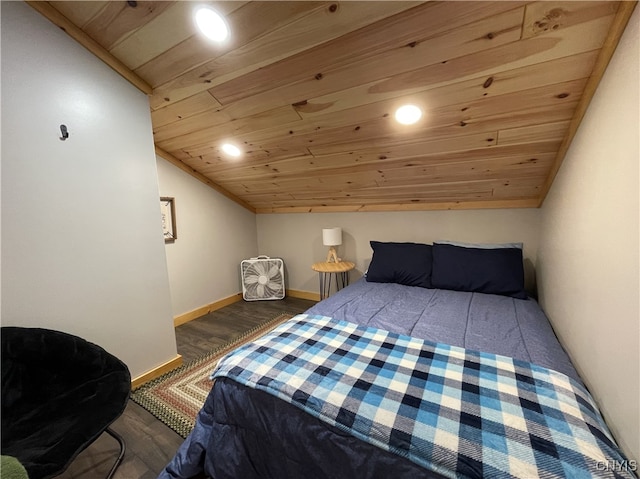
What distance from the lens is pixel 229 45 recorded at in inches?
51.3

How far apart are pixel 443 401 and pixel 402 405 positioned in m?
0.15

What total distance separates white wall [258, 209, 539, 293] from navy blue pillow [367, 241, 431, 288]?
1.26 feet

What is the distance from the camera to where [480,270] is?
2123 mm

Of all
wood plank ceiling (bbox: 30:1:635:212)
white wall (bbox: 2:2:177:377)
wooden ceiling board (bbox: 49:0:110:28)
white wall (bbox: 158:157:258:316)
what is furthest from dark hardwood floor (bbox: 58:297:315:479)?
wooden ceiling board (bbox: 49:0:110:28)

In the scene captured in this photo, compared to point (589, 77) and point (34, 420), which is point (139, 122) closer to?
point (34, 420)

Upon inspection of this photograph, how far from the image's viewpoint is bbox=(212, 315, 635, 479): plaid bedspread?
2.33 ft

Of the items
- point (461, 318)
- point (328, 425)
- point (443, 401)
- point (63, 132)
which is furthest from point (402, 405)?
point (63, 132)

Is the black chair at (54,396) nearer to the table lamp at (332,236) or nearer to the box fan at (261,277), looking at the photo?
the table lamp at (332,236)

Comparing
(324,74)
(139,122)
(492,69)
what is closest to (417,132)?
(492,69)

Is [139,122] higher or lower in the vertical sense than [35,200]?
higher

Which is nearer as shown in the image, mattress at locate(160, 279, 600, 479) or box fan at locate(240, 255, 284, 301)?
mattress at locate(160, 279, 600, 479)

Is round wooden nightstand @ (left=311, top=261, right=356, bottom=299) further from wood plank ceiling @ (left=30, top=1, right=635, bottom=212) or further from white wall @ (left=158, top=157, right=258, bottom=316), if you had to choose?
white wall @ (left=158, top=157, right=258, bottom=316)

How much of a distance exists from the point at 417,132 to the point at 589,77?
30.7 inches

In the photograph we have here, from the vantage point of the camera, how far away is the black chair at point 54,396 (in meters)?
0.95
